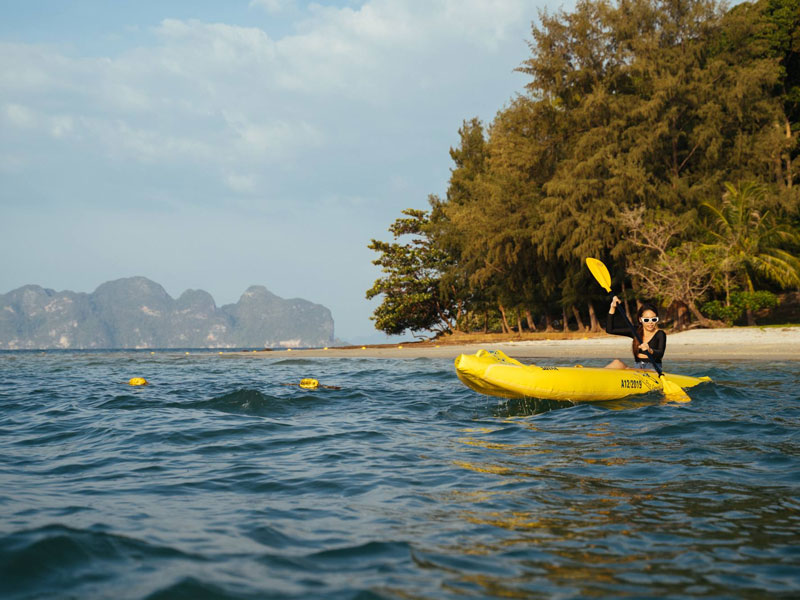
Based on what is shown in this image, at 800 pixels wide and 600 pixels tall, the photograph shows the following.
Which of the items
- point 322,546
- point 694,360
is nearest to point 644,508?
point 322,546

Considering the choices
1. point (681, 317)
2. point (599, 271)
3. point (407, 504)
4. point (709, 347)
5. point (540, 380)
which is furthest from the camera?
point (681, 317)

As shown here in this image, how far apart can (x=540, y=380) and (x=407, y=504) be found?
4.75 meters

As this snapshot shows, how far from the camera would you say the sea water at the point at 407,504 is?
2953mm

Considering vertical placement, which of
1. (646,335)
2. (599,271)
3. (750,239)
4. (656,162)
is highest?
(656,162)

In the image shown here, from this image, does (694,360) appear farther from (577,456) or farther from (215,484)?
(215,484)

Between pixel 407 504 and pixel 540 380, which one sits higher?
pixel 540 380

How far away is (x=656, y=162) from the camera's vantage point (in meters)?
27.1

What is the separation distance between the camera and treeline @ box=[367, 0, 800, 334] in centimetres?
2438

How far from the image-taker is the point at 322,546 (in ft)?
11.2

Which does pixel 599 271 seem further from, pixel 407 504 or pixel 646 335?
pixel 407 504

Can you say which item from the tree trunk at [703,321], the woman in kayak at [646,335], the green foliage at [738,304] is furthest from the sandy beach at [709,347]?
the woman in kayak at [646,335]

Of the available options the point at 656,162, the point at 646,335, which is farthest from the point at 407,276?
the point at 646,335

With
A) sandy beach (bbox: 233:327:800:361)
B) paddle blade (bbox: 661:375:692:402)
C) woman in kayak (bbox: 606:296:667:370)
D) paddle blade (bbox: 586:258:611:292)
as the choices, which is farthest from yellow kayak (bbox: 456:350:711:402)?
sandy beach (bbox: 233:327:800:361)

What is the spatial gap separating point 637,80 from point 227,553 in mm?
28573
